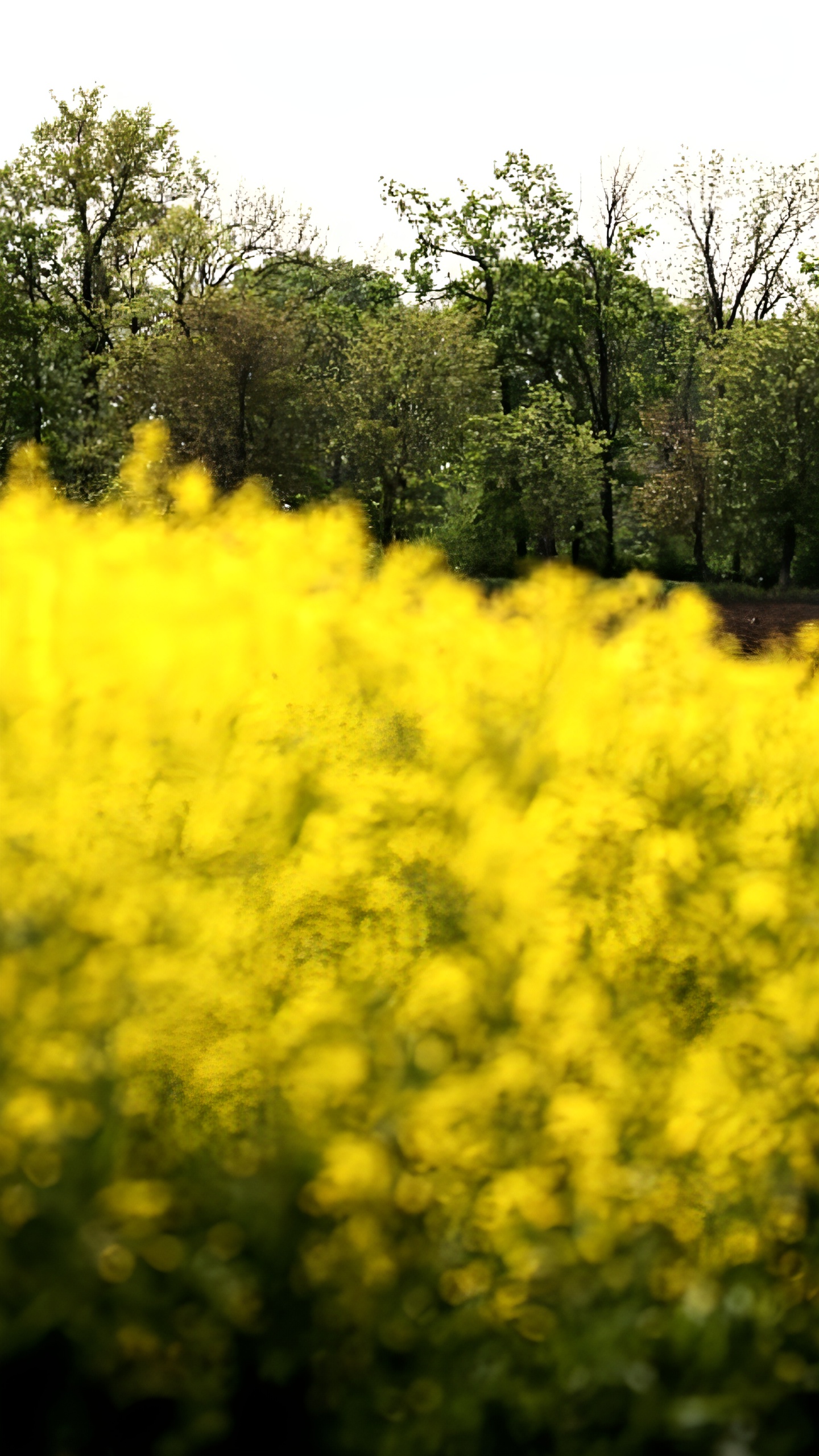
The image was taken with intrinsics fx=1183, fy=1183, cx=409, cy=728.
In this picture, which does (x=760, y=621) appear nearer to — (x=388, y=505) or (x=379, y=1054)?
(x=388, y=505)

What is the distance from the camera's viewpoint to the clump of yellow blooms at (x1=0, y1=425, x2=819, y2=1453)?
1718 mm

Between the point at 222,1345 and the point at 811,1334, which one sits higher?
the point at 222,1345

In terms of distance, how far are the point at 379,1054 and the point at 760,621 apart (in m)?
12.9

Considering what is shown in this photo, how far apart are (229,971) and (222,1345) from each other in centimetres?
53

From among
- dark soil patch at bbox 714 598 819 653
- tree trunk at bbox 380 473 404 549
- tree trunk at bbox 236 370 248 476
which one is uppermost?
tree trunk at bbox 236 370 248 476

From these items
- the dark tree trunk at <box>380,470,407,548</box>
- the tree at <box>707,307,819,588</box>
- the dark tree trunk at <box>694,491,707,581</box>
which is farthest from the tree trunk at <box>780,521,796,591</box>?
the dark tree trunk at <box>380,470,407,548</box>

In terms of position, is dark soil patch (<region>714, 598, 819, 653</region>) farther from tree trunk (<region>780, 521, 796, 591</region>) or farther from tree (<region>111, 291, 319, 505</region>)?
tree (<region>111, 291, 319, 505</region>)

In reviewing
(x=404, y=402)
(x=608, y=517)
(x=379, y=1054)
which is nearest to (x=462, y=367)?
(x=404, y=402)

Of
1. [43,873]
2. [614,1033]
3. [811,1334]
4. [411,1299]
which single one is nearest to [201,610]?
[43,873]

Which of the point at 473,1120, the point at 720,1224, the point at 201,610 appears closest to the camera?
the point at 473,1120

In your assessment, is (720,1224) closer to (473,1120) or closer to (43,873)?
(473,1120)

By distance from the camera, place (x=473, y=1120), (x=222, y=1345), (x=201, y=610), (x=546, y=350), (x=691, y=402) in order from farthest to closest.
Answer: (x=691, y=402)
(x=546, y=350)
(x=201, y=610)
(x=473, y=1120)
(x=222, y=1345)

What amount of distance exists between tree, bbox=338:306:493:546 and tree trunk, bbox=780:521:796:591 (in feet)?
36.8

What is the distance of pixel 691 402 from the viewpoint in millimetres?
40500
